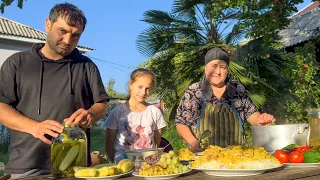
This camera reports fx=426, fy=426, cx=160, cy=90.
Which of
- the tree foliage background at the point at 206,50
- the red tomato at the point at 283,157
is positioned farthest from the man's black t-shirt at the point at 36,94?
the tree foliage background at the point at 206,50

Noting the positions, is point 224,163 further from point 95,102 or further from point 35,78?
point 35,78

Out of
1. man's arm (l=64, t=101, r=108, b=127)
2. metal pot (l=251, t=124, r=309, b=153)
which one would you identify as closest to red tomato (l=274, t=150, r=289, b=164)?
metal pot (l=251, t=124, r=309, b=153)

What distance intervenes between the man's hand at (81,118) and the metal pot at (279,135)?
2.86ft

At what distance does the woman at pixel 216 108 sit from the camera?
3.12 metres

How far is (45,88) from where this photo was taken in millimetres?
2295

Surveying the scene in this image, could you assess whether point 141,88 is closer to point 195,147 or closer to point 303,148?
point 195,147

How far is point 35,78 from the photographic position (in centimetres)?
229

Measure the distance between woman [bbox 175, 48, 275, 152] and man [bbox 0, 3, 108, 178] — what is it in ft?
3.00

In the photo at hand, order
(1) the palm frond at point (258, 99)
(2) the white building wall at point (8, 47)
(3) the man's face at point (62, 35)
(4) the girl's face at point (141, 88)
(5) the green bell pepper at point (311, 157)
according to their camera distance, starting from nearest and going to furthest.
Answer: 1. (5) the green bell pepper at point (311, 157)
2. (3) the man's face at point (62, 35)
3. (4) the girl's face at point (141, 88)
4. (1) the palm frond at point (258, 99)
5. (2) the white building wall at point (8, 47)

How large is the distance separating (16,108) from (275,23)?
498 centimetres

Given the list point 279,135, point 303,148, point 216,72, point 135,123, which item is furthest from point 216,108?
point 303,148

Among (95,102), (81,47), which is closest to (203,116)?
(95,102)

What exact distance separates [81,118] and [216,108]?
4.78ft

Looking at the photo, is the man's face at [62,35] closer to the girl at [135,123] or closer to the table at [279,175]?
the table at [279,175]
